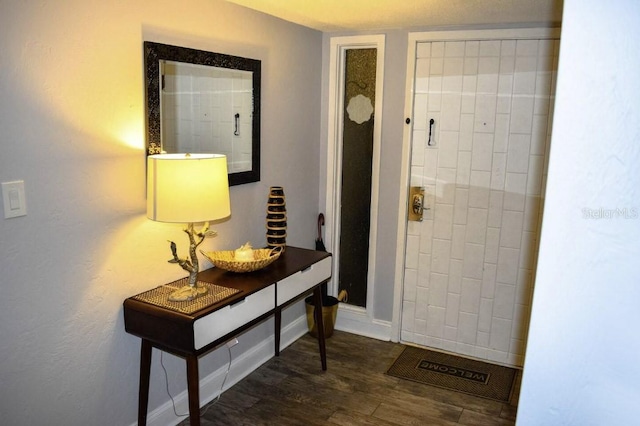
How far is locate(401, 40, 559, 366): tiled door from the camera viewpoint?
312 centimetres

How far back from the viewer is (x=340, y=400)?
9.52ft

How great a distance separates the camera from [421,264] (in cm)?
354

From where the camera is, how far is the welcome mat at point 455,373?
308 cm

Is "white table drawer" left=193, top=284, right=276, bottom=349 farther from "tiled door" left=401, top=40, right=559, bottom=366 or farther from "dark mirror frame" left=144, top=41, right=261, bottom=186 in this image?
"tiled door" left=401, top=40, right=559, bottom=366

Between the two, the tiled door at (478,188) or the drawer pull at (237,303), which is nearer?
the drawer pull at (237,303)

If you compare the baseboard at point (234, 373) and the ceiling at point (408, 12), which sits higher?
the ceiling at point (408, 12)

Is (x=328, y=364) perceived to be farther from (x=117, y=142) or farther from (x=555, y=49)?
(x=555, y=49)

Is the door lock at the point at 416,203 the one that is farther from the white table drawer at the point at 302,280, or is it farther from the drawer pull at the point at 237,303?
the drawer pull at the point at 237,303

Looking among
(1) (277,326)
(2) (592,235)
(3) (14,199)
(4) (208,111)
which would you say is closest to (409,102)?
(4) (208,111)

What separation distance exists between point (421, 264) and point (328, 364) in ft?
3.04

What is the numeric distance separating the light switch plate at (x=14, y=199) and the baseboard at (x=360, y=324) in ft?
8.17

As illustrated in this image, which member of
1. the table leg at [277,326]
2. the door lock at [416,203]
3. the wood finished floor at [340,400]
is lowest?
the wood finished floor at [340,400]

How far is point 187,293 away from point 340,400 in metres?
1.20

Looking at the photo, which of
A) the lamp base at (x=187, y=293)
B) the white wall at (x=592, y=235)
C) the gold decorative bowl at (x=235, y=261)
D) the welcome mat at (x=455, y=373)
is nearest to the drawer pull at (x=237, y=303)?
the lamp base at (x=187, y=293)
